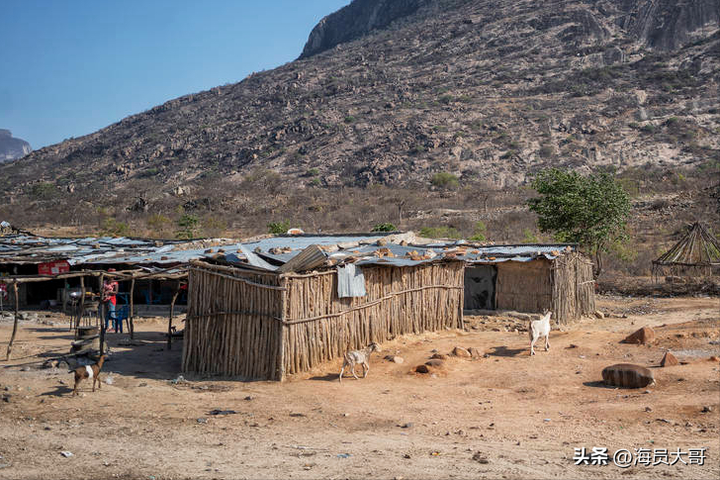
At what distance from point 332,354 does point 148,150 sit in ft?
199

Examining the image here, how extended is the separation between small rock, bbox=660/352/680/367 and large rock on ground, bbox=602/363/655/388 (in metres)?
1.05

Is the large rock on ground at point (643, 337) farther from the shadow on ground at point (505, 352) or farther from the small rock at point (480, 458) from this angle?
the small rock at point (480, 458)

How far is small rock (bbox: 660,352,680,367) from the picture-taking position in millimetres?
9531

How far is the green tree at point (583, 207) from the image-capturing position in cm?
2000

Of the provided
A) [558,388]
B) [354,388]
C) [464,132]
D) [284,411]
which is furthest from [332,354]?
[464,132]

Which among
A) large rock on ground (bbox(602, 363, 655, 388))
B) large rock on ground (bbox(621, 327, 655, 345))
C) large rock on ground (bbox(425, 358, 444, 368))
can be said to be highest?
large rock on ground (bbox(621, 327, 655, 345))

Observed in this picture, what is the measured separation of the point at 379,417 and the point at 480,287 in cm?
905

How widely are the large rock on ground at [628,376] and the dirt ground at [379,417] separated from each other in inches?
6.6

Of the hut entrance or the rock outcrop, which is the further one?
the rock outcrop

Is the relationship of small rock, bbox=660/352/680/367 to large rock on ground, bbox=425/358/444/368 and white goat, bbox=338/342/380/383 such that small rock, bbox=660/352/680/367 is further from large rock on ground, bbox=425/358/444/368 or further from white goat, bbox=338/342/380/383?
white goat, bbox=338/342/380/383

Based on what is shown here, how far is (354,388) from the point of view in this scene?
9.29 m

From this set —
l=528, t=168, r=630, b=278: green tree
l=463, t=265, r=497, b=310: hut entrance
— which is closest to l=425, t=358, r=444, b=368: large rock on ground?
l=463, t=265, r=497, b=310: hut entrance

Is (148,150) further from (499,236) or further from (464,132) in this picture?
(499,236)

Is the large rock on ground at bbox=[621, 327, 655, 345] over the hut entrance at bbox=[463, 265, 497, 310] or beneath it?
beneath
